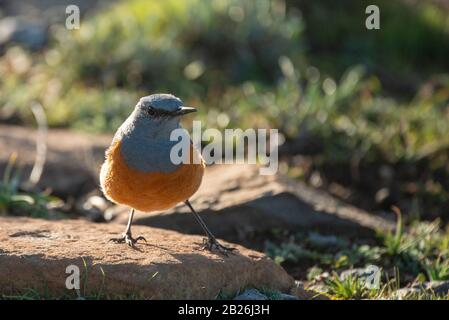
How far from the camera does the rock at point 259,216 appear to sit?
7422 mm

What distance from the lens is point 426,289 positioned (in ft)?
20.5

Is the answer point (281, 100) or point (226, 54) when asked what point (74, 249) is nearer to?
point (281, 100)

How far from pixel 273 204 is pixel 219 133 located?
89.5 inches

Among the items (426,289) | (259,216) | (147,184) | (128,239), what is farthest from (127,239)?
(426,289)

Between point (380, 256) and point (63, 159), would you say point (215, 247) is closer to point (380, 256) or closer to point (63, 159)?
point (380, 256)

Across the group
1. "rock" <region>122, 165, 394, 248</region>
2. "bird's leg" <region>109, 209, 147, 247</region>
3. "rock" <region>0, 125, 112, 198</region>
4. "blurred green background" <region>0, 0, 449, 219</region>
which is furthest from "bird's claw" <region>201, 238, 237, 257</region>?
"blurred green background" <region>0, 0, 449, 219</region>

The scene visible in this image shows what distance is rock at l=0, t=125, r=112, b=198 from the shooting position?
870cm

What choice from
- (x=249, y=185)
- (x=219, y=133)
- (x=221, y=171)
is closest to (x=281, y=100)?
(x=219, y=133)

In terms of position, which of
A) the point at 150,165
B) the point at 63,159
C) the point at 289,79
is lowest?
the point at 150,165

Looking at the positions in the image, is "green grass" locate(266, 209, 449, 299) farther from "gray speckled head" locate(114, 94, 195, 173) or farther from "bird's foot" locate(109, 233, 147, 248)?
"gray speckled head" locate(114, 94, 195, 173)

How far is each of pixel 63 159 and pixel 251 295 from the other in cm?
391

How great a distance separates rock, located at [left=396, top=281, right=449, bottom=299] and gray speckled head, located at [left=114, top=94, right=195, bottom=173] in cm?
186

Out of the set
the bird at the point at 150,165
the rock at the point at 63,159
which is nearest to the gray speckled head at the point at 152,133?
the bird at the point at 150,165

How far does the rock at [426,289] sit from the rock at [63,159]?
144 inches
